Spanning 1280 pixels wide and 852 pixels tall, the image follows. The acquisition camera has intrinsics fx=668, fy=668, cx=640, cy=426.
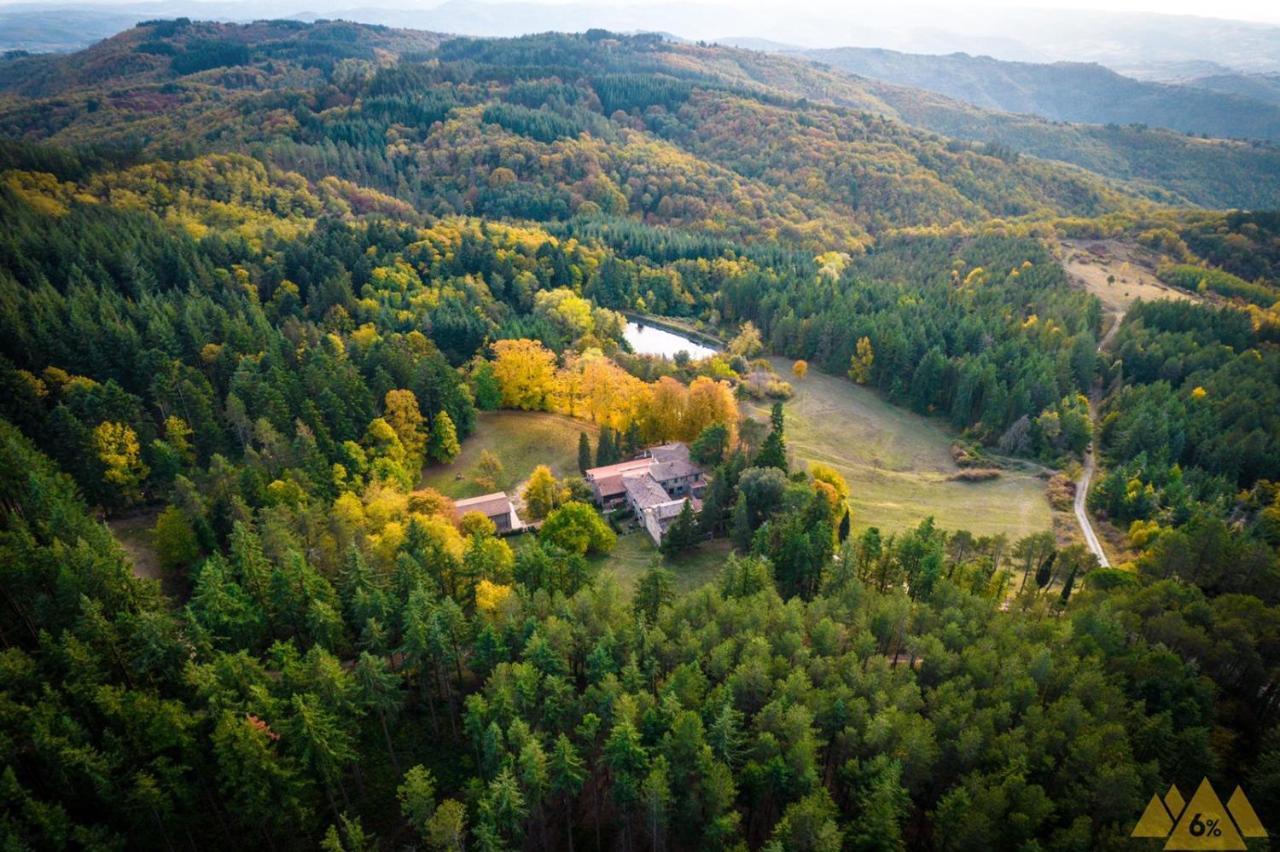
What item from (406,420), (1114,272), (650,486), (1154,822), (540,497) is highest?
(1154,822)

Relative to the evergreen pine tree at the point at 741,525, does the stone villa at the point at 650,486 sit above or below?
below

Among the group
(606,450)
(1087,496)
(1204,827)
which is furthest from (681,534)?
(1087,496)

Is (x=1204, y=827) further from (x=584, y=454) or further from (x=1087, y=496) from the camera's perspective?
(x=1087, y=496)

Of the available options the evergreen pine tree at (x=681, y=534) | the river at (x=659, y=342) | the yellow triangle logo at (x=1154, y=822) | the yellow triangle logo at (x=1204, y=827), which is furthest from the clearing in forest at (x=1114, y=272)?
the yellow triangle logo at (x=1154, y=822)

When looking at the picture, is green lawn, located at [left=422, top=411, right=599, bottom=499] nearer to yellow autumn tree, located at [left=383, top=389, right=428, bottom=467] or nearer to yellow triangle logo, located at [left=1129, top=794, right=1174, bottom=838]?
yellow autumn tree, located at [left=383, top=389, right=428, bottom=467]

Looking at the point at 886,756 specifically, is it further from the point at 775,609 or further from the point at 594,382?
the point at 594,382

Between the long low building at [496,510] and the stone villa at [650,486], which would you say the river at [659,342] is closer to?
the stone villa at [650,486]
